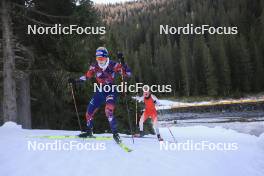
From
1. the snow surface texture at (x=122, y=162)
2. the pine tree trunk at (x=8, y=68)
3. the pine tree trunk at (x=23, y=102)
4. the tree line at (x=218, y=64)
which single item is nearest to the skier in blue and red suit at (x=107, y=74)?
the snow surface texture at (x=122, y=162)

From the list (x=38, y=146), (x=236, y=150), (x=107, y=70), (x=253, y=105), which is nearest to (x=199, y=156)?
(x=236, y=150)

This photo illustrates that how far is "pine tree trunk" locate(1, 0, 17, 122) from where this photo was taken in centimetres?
1112

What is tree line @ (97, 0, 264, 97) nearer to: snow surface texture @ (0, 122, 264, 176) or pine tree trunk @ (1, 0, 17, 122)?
pine tree trunk @ (1, 0, 17, 122)

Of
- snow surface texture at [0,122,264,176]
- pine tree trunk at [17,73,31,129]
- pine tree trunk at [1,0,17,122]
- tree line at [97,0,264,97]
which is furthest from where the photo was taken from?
tree line at [97,0,264,97]

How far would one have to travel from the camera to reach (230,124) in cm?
2988

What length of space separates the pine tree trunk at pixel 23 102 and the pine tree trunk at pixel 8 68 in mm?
1546

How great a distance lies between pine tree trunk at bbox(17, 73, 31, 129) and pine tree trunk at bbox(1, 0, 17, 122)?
1.55 metres

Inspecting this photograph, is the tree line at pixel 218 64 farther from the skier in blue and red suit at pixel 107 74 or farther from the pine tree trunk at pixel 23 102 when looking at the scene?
the skier in blue and red suit at pixel 107 74

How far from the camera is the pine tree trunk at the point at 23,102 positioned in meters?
12.9

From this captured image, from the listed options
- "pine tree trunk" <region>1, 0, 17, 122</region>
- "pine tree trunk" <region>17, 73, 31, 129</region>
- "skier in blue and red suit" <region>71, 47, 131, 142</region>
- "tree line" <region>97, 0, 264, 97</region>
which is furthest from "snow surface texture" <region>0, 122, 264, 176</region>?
"tree line" <region>97, 0, 264, 97</region>

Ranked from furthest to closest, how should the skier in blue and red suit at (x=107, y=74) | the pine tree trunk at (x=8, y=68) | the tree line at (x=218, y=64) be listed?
the tree line at (x=218, y=64)
the pine tree trunk at (x=8, y=68)
the skier in blue and red suit at (x=107, y=74)

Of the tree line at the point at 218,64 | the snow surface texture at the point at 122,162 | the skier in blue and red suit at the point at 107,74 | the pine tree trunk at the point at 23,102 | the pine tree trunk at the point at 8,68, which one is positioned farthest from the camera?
the tree line at the point at 218,64

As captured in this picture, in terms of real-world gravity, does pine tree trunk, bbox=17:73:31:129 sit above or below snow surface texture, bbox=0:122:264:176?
above

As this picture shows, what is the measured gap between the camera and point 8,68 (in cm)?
1113
